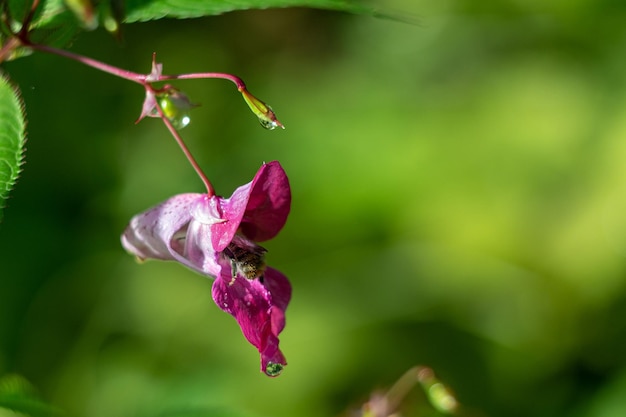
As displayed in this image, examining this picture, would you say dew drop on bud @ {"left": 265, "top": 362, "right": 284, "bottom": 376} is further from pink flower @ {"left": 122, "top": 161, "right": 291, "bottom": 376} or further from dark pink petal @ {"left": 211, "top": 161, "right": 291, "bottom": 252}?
dark pink petal @ {"left": 211, "top": 161, "right": 291, "bottom": 252}

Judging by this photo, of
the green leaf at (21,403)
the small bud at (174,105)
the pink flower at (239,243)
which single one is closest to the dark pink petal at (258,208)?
the pink flower at (239,243)

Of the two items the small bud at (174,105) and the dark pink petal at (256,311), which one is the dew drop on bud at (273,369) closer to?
the dark pink petal at (256,311)

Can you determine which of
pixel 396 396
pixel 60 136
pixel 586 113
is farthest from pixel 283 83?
pixel 396 396

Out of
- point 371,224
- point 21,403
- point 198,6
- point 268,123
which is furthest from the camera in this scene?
point 371,224

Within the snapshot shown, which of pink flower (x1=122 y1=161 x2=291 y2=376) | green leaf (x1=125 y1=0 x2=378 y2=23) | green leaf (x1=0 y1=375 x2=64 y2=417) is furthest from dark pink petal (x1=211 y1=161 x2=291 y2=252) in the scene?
green leaf (x1=0 y1=375 x2=64 y2=417)

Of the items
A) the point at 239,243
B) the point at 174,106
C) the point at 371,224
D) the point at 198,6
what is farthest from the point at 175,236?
the point at 371,224

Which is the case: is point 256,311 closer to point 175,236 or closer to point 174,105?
point 175,236

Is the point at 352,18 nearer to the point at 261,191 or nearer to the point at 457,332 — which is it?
the point at 457,332
